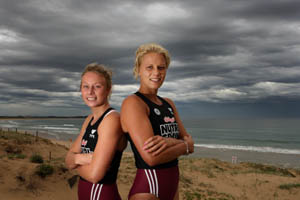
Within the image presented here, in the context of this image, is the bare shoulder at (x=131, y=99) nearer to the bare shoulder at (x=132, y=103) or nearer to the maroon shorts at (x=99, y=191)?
the bare shoulder at (x=132, y=103)

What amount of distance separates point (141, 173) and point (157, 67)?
104 centimetres

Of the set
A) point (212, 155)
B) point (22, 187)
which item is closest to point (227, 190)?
point (22, 187)

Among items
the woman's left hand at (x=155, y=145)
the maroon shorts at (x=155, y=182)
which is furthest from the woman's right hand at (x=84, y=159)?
the woman's left hand at (x=155, y=145)

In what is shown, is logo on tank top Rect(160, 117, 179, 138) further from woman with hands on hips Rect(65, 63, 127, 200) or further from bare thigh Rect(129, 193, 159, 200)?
bare thigh Rect(129, 193, 159, 200)

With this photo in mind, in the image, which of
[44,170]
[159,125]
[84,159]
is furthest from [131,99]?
[44,170]

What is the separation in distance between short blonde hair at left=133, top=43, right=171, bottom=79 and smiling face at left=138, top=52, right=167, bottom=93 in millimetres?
36

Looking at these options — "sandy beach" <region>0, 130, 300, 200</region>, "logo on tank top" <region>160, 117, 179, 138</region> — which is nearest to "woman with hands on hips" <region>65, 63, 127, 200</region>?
"logo on tank top" <region>160, 117, 179, 138</region>

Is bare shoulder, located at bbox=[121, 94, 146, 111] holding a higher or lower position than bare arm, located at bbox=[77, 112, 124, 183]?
higher

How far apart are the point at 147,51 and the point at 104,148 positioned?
3.42 ft

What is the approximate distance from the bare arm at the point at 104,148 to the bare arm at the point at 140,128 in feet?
0.32

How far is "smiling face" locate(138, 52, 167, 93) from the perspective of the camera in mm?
2424

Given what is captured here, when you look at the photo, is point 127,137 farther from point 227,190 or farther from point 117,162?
point 227,190

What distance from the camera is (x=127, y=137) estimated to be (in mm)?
2342

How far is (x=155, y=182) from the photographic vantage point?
2.26 metres
